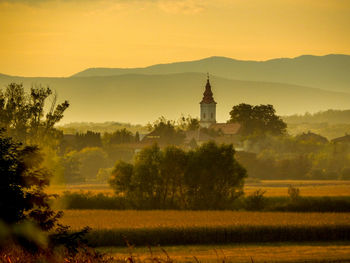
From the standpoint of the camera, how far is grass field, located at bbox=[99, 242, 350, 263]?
34.6 metres

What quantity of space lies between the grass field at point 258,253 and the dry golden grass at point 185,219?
365cm

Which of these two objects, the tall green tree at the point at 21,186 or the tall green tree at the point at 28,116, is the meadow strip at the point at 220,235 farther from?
the tall green tree at the point at 28,116

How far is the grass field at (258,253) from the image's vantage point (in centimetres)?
3456

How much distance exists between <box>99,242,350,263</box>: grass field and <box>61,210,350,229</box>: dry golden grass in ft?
12.0

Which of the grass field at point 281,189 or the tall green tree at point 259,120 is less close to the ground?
the tall green tree at point 259,120

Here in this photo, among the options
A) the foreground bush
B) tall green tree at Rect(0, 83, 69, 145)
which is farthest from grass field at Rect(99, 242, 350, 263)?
tall green tree at Rect(0, 83, 69, 145)

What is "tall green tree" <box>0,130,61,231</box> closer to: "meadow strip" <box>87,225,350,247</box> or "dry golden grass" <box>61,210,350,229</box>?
"meadow strip" <box>87,225,350,247</box>

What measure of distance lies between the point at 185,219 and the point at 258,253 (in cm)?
1254

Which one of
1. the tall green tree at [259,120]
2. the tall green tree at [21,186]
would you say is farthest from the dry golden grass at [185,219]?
the tall green tree at [259,120]

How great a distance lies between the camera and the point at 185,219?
4934cm

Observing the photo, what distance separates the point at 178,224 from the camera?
149 feet

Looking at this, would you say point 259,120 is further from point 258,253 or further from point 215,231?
point 258,253

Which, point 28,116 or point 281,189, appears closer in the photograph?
point 28,116

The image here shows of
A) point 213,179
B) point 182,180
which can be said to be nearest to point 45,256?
point 213,179
